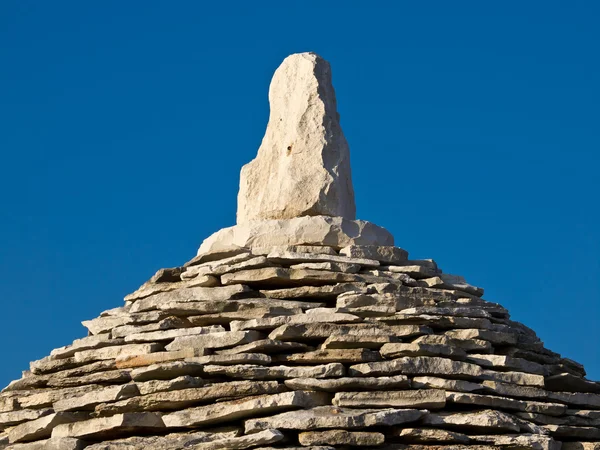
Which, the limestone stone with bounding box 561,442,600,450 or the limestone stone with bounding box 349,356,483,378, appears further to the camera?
the limestone stone with bounding box 561,442,600,450

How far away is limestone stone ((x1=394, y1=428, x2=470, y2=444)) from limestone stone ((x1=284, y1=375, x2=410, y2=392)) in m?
0.48

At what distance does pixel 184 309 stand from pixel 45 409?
1646 mm

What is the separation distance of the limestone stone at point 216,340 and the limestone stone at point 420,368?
1.04 metres

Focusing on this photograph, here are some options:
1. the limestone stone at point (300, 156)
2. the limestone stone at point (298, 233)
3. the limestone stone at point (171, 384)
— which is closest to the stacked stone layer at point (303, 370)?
the limestone stone at point (171, 384)

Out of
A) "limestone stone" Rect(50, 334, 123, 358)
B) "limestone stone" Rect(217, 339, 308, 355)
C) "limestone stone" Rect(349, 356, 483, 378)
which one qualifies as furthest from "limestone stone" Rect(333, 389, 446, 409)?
"limestone stone" Rect(50, 334, 123, 358)

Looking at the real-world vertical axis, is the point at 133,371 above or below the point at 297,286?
below

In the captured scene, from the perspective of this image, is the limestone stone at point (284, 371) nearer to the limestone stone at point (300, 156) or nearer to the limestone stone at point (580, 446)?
the limestone stone at point (580, 446)

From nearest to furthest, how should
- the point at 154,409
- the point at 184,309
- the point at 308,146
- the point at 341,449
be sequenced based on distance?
the point at 341,449 → the point at 154,409 → the point at 184,309 → the point at 308,146

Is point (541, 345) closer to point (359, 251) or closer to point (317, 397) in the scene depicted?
point (359, 251)

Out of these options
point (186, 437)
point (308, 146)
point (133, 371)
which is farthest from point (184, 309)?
point (308, 146)

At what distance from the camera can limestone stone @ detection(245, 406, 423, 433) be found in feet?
37.6

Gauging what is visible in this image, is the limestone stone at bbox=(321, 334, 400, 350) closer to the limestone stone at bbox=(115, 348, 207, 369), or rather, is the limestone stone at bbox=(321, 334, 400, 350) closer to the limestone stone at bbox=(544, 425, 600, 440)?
the limestone stone at bbox=(115, 348, 207, 369)

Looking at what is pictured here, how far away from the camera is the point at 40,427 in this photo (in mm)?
12625

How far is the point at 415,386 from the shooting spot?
39.9ft
